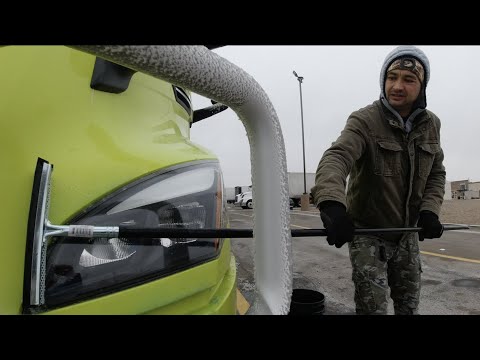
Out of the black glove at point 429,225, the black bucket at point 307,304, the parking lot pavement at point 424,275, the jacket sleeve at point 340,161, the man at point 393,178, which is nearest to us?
the jacket sleeve at point 340,161

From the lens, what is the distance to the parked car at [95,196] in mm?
825

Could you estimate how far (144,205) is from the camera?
99 cm

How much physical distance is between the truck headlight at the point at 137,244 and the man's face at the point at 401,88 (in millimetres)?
1431

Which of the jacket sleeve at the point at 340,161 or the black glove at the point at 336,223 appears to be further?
the jacket sleeve at the point at 340,161

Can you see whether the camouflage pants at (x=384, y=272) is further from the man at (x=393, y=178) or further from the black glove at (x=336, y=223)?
the black glove at (x=336, y=223)

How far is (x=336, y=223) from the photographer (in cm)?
140

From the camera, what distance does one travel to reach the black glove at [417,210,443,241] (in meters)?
1.84

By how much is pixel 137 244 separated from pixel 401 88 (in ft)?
5.74

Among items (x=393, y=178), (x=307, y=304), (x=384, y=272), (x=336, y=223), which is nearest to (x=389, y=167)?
(x=393, y=178)

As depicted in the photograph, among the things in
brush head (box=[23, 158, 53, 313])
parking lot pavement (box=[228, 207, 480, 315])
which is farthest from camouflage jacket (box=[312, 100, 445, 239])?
brush head (box=[23, 158, 53, 313])

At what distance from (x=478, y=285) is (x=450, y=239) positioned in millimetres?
4397

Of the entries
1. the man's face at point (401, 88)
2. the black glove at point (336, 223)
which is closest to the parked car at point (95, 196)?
the black glove at point (336, 223)

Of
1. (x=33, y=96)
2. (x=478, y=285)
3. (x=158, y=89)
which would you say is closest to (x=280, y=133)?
(x=33, y=96)
